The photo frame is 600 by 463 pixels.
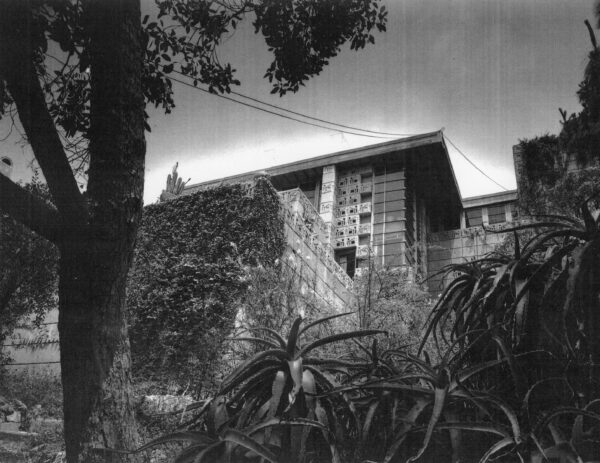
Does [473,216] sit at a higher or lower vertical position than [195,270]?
higher

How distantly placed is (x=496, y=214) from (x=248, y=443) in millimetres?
20087

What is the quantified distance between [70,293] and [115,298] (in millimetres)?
197

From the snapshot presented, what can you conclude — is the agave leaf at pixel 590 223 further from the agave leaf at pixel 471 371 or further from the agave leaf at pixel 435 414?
the agave leaf at pixel 435 414

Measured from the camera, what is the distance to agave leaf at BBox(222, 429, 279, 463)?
58.5 inches

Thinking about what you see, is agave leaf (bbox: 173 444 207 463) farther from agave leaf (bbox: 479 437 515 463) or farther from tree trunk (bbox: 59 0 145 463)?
agave leaf (bbox: 479 437 515 463)

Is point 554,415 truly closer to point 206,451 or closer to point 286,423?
point 286,423

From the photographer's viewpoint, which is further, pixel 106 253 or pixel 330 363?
pixel 106 253

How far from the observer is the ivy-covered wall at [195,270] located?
690cm

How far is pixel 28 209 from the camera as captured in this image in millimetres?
2166

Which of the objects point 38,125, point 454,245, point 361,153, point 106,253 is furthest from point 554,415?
point 454,245

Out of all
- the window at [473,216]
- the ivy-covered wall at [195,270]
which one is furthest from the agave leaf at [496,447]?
the window at [473,216]

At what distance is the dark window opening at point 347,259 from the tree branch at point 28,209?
1407 cm

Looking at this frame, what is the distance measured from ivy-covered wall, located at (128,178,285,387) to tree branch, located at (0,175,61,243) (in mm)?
4298

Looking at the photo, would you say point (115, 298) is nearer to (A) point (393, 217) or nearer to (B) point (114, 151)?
(B) point (114, 151)
